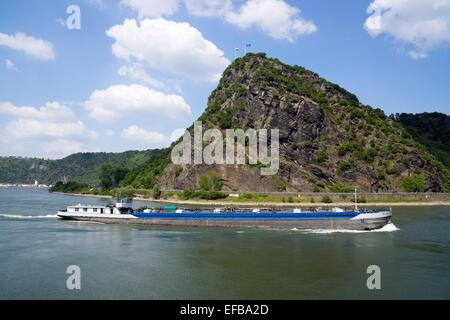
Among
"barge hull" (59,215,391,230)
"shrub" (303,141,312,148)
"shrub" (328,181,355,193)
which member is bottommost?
"barge hull" (59,215,391,230)

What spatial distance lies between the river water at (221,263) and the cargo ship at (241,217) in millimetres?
2356

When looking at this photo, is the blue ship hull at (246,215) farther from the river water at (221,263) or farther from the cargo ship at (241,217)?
the river water at (221,263)

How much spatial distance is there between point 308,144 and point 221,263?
107765 mm

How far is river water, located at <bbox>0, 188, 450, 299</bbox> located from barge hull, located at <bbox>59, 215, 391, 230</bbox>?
199 centimetres

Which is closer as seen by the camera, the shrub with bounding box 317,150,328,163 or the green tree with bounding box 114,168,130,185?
the shrub with bounding box 317,150,328,163

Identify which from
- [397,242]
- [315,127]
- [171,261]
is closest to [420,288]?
[397,242]

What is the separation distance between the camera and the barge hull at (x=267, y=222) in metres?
51.0

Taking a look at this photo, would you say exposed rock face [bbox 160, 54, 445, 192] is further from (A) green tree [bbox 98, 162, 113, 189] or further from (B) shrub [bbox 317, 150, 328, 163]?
(A) green tree [bbox 98, 162, 113, 189]

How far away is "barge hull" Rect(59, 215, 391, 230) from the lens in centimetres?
5097

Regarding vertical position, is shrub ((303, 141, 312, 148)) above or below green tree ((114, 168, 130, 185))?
above

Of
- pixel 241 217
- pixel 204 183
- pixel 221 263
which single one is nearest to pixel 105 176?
pixel 204 183

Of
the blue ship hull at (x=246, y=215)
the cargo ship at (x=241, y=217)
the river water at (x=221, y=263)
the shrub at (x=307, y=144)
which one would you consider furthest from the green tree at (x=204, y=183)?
the river water at (x=221, y=263)

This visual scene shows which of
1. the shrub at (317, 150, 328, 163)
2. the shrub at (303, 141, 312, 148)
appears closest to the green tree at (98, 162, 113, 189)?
the shrub at (303, 141, 312, 148)

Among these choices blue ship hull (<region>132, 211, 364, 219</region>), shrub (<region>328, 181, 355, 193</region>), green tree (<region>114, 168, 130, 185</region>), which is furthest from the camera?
Result: green tree (<region>114, 168, 130, 185</region>)
